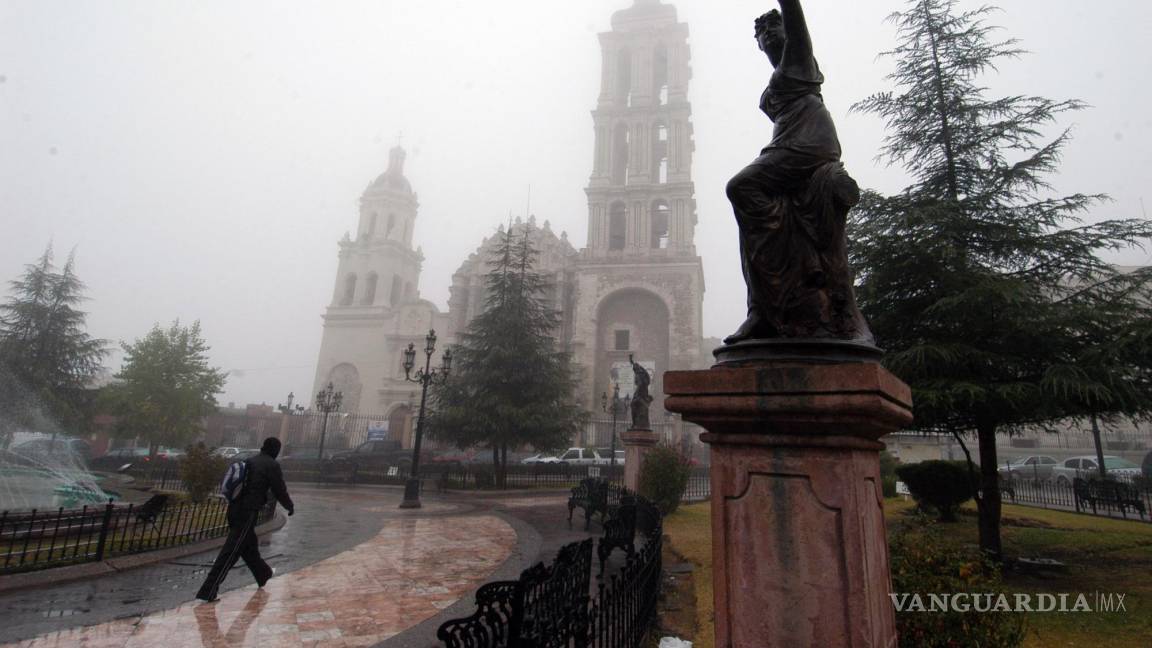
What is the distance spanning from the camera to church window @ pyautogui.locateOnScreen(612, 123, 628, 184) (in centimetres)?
4103

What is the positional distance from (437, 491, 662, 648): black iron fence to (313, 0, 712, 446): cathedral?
30.2 meters

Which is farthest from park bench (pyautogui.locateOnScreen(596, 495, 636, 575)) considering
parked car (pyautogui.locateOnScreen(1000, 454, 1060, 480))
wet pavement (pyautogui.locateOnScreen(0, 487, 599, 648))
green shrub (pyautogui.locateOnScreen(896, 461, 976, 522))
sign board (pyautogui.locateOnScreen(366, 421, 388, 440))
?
sign board (pyautogui.locateOnScreen(366, 421, 388, 440))

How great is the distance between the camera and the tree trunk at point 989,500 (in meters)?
7.61

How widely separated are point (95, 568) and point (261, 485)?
276 centimetres

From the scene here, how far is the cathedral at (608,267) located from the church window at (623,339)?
0.08 m

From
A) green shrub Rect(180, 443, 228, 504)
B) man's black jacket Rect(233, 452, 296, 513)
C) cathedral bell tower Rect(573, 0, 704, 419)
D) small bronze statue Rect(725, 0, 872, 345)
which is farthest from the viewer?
cathedral bell tower Rect(573, 0, 704, 419)

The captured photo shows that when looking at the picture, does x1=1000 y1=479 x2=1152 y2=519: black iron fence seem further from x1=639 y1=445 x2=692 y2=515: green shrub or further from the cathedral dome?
the cathedral dome

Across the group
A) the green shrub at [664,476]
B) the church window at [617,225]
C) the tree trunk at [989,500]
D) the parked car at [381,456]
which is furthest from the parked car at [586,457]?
the tree trunk at [989,500]

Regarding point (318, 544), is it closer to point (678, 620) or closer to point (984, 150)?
point (678, 620)

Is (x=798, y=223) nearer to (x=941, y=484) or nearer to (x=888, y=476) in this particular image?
(x=941, y=484)

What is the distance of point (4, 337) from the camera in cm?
2456

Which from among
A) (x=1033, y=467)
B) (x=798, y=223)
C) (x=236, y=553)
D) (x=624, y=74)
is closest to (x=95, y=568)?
(x=236, y=553)

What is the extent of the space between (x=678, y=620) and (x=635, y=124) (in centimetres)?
3983

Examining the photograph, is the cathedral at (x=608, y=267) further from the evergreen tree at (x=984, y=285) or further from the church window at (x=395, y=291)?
Answer: the evergreen tree at (x=984, y=285)
